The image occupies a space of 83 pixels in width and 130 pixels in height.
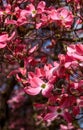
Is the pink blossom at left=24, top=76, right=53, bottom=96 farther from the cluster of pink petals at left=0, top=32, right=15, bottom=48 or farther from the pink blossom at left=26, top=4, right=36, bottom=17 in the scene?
the pink blossom at left=26, top=4, right=36, bottom=17

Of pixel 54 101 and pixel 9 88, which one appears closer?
pixel 54 101

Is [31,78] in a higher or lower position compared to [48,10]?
lower

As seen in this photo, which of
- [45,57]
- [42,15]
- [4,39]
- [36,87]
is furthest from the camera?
[45,57]

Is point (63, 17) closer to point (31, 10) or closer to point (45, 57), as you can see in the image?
point (31, 10)

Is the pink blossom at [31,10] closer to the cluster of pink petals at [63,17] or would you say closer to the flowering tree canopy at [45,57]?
the flowering tree canopy at [45,57]

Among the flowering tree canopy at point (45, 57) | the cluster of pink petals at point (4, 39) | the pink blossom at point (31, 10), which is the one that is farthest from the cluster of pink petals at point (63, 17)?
the cluster of pink petals at point (4, 39)

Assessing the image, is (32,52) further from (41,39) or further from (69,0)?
(69,0)

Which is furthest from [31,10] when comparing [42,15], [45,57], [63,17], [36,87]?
[36,87]

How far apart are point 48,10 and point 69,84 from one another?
63 centimetres

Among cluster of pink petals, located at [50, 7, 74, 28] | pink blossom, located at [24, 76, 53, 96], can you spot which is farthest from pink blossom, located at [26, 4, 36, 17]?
pink blossom, located at [24, 76, 53, 96]

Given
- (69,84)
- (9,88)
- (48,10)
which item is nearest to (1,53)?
(48,10)

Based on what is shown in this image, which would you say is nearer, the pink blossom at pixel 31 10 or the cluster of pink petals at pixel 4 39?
the cluster of pink petals at pixel 4 39

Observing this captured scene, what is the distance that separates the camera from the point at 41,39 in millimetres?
3039

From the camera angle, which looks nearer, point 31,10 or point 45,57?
point 31,10
